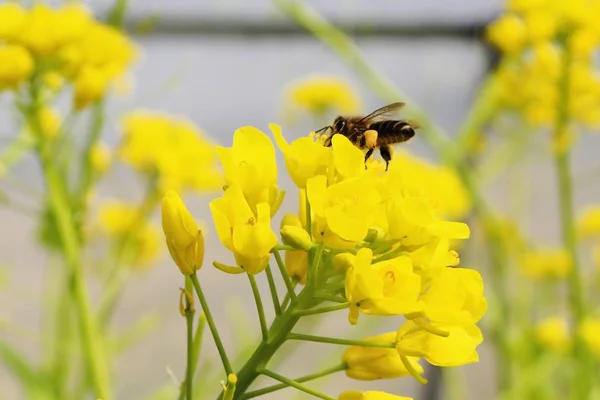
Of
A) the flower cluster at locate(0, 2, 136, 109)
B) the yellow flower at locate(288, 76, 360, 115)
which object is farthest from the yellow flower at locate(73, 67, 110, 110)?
the yellow flower at locate(288, 76, 360, 115)

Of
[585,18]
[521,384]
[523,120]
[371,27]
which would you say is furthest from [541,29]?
[371,27]

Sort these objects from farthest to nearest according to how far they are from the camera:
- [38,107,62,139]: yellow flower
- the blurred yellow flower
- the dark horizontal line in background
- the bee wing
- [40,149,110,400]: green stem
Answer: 1. the dark horizontal line in background
2. the blurred yellow flower
3. [38,107,62,139]: yellow flower
4. [40,149,110,400]: green stem
5. the bee wing

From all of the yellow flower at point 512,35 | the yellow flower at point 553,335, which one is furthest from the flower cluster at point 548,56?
the yellow flower at point 553,335

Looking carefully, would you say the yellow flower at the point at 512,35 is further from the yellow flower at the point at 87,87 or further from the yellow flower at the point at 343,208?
the yellow flower at the point at 343,208

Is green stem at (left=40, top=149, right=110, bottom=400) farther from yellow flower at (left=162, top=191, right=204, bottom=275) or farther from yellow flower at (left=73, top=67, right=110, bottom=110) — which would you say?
yellow flower at (left=162, top=191, right=204, bottom=275)

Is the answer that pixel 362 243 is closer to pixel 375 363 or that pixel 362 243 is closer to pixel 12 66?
pixel 375 363

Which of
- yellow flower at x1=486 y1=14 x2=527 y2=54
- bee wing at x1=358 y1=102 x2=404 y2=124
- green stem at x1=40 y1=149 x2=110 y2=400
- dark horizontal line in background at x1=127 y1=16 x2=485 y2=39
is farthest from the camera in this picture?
dark horizontal line in background at x1=127 y1=16 x2=485 y2=39

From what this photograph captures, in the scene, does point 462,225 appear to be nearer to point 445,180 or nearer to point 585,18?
point 585,18
